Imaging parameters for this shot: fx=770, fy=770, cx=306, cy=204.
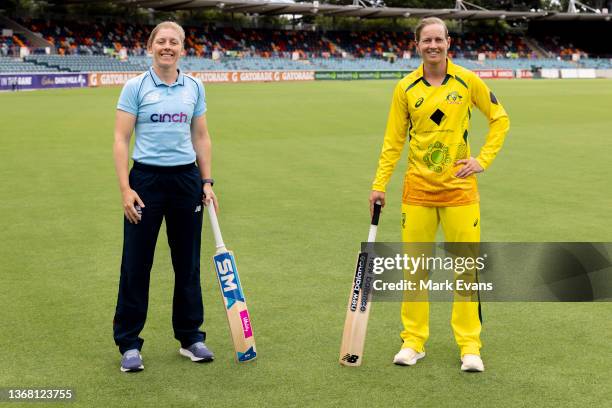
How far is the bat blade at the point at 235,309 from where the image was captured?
5.31 meters

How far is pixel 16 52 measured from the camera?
49.1m

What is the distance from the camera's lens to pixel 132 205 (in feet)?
16.2

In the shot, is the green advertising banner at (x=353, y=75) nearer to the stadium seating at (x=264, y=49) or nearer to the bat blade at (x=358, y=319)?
the stadium seating at (x=264, y=49)

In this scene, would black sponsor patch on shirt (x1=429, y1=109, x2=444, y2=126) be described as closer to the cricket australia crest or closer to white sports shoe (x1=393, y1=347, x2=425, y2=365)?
the cricket australia crest

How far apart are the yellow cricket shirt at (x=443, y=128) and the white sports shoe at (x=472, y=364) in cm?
104

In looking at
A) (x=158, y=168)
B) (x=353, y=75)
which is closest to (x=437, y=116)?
(x=158, y=168)

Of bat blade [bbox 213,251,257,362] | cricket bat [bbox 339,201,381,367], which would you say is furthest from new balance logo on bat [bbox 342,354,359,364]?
bat blade [bbox 213,251,257,362]

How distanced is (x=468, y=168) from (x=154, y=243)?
2.16 m

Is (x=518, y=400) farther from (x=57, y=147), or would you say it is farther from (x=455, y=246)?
(x=57, y=147)

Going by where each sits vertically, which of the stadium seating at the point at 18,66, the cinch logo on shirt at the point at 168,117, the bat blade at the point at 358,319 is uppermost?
the cinch logo on shirt at the point at 168,117

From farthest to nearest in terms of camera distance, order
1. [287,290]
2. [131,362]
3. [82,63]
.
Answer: [82,63]
[287,290]
[131,362]

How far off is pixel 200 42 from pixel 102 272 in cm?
6514

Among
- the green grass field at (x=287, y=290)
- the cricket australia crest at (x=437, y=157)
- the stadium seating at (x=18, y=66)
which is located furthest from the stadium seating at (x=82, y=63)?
the cricket australia crest at (x=437, y=157)

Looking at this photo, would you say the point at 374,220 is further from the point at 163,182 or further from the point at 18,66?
the point at 18,66
